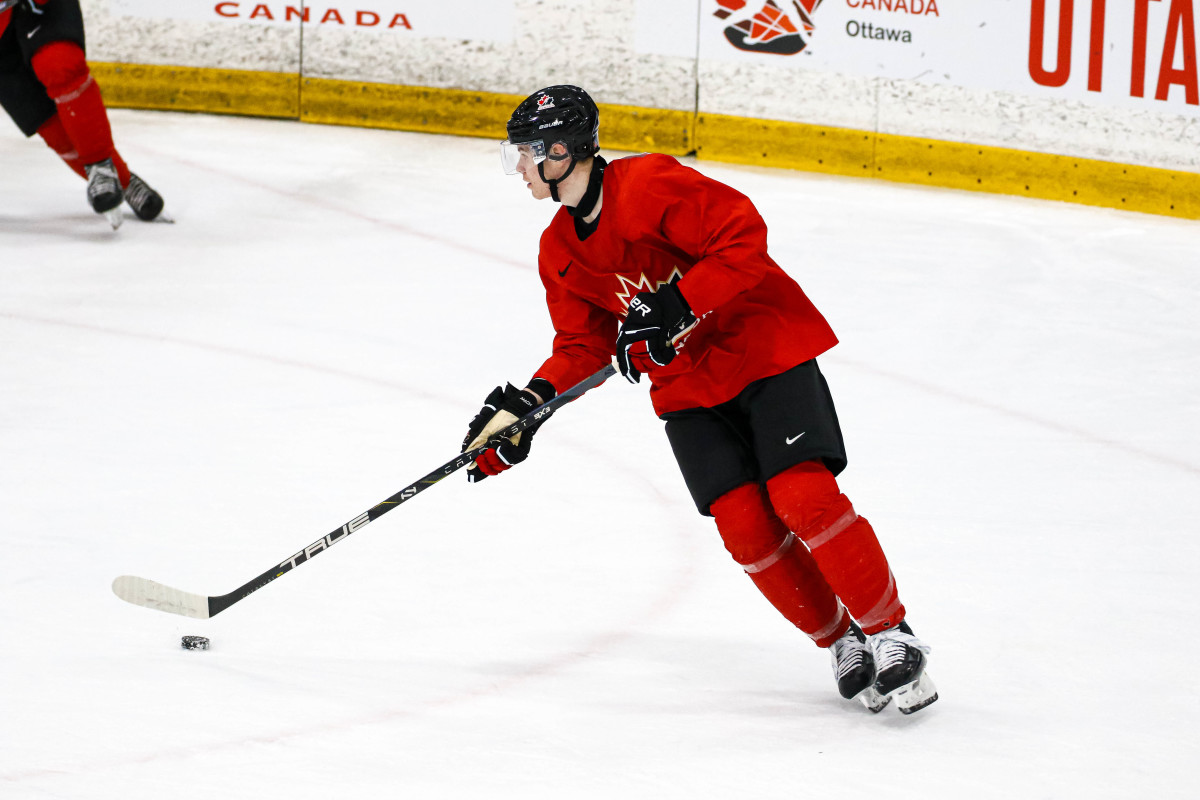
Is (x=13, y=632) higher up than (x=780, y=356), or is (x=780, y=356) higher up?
(x=780, y=356)

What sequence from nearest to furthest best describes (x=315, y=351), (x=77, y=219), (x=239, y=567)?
1. (x=239, y=567)
2. (x=315, y=351)
3. (x=77, y=219)

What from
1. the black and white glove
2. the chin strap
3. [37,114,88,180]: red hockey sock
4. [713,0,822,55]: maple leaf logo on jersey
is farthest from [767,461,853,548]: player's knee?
[713,0,822,55]: maple leaf logo on jersey

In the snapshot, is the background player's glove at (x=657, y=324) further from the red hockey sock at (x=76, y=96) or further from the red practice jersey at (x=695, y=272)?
the red hockey sock at (x=76, y=96)

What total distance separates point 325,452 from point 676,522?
1.00 m

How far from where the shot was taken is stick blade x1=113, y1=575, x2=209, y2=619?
2854mm

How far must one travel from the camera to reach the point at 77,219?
20.2ft

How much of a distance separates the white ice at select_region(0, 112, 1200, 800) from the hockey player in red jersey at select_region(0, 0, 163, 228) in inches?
9.0

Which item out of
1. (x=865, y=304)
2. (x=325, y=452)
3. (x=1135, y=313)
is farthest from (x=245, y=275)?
(x=1135, y=313)

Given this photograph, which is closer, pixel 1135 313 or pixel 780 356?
pixel 780 356

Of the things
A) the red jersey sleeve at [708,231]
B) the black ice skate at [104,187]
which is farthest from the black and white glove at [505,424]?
the black ice skate at [104,187]

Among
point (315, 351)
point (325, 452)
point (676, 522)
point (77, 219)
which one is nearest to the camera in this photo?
point (676, 522)

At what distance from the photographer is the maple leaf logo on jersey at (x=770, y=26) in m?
6.79

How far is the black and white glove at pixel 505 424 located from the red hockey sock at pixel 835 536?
Result: 505 millimetres

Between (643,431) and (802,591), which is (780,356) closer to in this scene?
(802,591)
